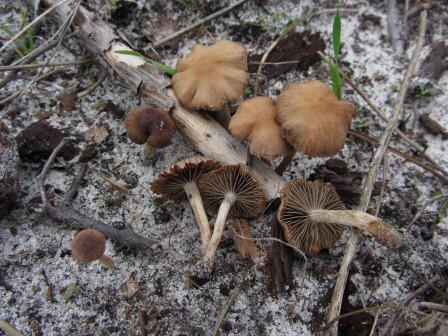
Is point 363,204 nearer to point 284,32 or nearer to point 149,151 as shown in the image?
point 149,151

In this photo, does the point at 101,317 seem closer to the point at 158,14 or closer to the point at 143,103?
the point at 143,103

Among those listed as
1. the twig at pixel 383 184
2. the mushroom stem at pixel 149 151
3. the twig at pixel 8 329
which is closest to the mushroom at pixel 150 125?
the mushroom stem at pixel 149 151

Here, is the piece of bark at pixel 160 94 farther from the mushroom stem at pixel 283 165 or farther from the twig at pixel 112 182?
the twig at pixel 112 182

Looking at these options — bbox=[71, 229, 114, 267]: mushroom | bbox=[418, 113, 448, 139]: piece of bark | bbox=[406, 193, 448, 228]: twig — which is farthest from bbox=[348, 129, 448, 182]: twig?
bbox=[71, 229, 114, 267]: mushroom

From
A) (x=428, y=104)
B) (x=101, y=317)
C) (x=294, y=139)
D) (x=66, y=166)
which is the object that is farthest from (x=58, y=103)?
(x=428, y=104)

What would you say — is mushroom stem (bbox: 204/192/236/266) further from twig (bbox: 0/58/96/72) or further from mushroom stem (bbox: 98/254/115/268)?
twig (bbox: 0/58/96/72)
